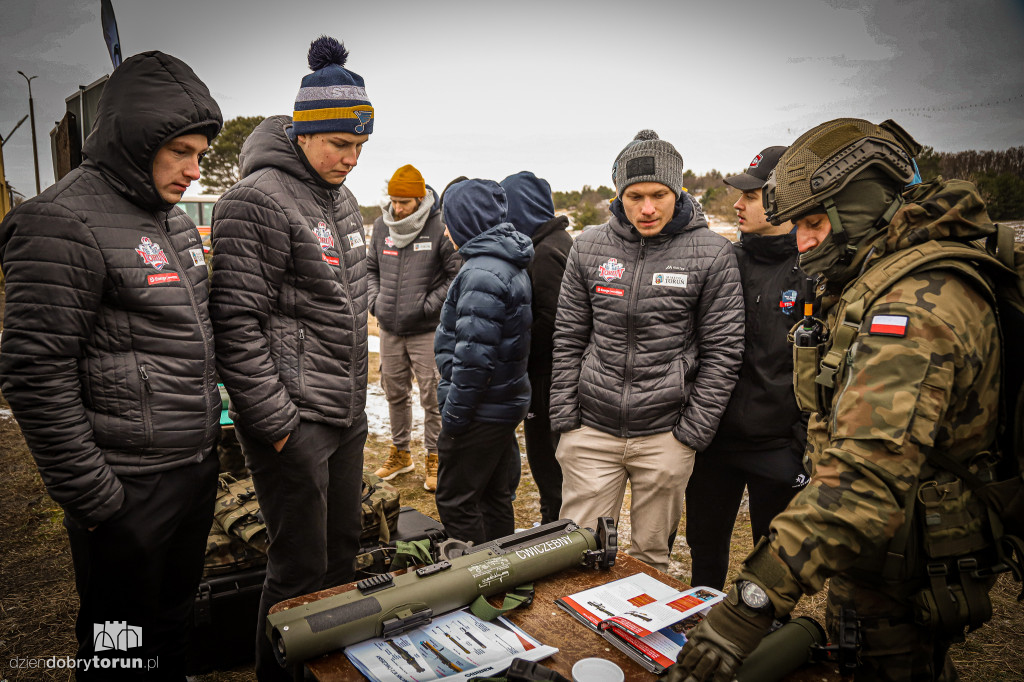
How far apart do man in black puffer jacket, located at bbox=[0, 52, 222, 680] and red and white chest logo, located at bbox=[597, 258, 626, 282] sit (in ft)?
5.79

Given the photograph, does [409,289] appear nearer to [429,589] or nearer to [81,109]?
[81,109]

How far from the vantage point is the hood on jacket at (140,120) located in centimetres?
198

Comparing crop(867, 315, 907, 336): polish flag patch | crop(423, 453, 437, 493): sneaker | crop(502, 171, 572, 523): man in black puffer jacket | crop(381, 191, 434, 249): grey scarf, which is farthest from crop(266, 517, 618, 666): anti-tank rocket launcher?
crop(381, 191, 434, 249): grey scarf

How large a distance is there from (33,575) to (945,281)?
475 cm

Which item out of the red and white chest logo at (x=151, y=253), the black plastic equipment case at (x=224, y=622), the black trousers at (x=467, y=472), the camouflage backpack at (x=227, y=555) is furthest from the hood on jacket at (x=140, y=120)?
the black trousers at (x=467, y=472)

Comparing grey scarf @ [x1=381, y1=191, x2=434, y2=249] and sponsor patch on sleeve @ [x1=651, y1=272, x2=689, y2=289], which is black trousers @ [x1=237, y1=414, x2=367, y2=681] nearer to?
sponsor patch on sleeve @ [x1=651, y1=272, x2=689, y2=289]

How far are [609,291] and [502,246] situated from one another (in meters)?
0.63

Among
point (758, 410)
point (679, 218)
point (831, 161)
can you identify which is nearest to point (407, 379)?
point (679, 218)

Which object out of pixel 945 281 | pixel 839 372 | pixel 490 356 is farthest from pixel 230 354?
pixel 945 281

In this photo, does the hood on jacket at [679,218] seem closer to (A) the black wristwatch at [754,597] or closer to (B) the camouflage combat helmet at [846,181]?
(B) the camouflage combat helmet at [846,181]

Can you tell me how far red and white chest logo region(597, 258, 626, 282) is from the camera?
293cm

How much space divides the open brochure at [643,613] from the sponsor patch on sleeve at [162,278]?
5.58 feet

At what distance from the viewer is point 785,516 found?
1.51 meters

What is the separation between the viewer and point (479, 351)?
3057 mm
